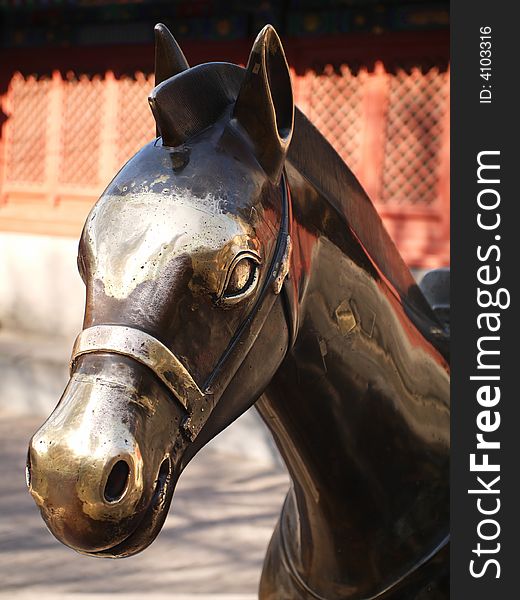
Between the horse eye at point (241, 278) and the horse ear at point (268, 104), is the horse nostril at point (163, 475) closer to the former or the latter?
the horse eye at point (241, 278)

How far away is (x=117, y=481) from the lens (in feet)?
2.59

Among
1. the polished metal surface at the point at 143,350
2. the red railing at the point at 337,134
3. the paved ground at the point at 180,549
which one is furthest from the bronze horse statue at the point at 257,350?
the red railing at the point at 337,134

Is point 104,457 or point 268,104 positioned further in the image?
point 268,104

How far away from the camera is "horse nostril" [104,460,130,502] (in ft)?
2.57

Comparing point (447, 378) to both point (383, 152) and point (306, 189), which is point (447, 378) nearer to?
point (306, 189)

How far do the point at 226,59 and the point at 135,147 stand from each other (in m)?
1.02

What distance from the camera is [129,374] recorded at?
814mm

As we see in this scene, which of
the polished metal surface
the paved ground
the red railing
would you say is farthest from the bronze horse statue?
the red railing

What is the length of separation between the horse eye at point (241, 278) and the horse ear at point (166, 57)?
0.31 metres

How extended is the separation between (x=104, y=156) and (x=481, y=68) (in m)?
5.69

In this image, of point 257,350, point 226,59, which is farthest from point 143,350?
point 226,59

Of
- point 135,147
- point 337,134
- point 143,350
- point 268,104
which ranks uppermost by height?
point 135,147

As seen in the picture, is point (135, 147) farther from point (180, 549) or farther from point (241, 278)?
point (241, 278)

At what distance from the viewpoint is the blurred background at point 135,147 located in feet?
11.4
